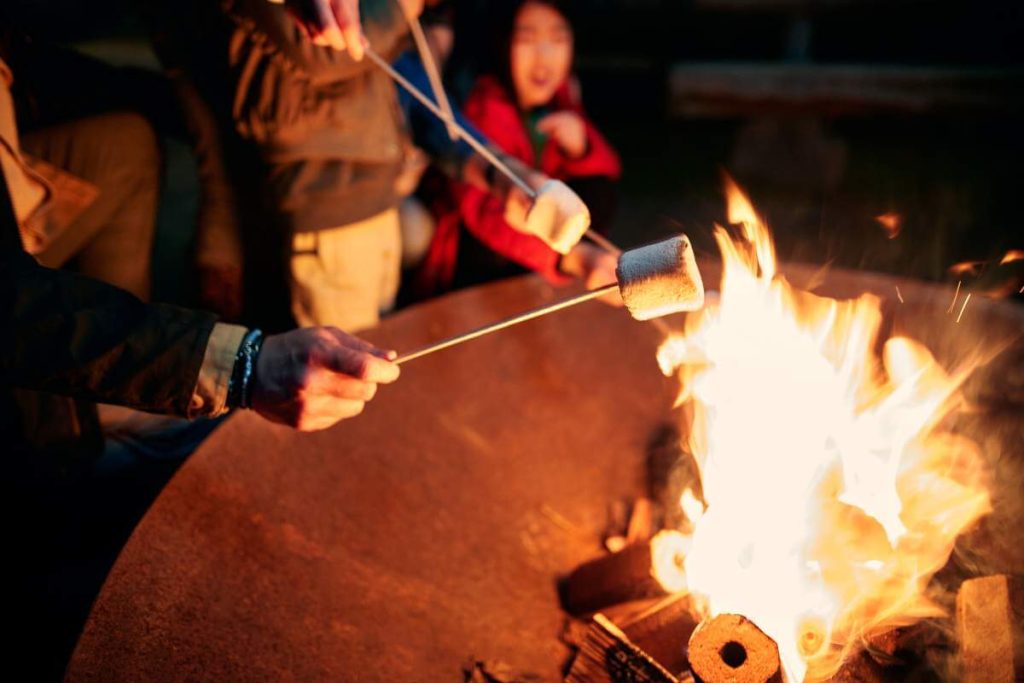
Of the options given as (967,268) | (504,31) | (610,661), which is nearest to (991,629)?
(610,661)

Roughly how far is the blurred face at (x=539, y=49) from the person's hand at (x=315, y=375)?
2.14 m

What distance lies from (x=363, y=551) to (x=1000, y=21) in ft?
21.6

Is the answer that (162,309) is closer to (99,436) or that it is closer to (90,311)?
(90,311)

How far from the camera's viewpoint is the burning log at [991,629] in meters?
1.44

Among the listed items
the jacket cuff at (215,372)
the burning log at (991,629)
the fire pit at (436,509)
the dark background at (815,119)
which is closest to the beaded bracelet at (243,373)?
the jacket cuff at (215,372)

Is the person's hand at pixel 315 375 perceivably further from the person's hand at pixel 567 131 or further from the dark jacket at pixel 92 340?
the person's hand at pixel 567 131

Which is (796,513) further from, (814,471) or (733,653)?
(733,653)

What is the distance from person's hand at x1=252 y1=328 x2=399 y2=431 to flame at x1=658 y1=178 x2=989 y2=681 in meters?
0.94

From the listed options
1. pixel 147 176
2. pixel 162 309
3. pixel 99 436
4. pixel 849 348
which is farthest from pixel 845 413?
pixel 147 176

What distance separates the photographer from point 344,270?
9.33 feet

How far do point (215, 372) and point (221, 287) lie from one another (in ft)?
4.97

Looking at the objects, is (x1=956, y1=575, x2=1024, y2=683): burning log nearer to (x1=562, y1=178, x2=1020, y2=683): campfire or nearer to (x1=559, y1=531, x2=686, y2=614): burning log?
(x1=562, y1=178, x2=1020, y2=683): campfire

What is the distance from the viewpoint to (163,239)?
449 cm

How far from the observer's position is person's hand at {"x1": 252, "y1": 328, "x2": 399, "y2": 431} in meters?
1.51
